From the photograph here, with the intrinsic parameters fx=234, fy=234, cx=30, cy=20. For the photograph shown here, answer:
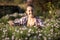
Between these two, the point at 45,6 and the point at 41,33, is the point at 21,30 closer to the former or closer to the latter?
the point at 41,33

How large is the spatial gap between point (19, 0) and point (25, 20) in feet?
3.08

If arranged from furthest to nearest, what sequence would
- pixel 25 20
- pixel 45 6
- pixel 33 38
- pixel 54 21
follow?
pixel 45 6, pixel 25 20, pixel 54 21, pixel 33 38

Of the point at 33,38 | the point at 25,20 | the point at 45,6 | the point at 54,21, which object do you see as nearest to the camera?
the point at 33,38

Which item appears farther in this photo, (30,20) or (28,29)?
(30,20)

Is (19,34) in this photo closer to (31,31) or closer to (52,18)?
Result: (31,31)

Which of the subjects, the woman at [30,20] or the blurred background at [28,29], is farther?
the woman at [30,20]

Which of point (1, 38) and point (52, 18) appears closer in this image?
point (1, 38)

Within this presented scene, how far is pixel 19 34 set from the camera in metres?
3.25

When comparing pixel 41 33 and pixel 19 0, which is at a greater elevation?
pixel 19 0

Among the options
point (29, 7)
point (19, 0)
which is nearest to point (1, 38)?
point (29, 7)

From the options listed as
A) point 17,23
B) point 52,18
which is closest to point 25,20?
Answer: point 17,23

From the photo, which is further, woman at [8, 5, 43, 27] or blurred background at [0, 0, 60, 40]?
woman at [8, 5, 43, 27]

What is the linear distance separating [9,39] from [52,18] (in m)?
0.95

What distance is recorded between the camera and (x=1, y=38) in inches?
129
